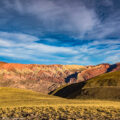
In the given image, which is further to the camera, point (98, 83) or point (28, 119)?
point (98, 83)

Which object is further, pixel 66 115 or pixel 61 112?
pixel 61 112

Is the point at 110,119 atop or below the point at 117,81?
below

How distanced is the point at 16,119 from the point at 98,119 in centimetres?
1102

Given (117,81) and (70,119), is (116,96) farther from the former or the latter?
(70,119)

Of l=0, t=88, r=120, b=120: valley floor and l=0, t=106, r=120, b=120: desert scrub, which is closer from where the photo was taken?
l=0, t=106, r=120, b=120: desert scrub

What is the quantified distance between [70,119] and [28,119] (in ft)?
18.8

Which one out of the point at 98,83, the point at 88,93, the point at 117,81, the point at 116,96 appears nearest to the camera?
the point at 116,96

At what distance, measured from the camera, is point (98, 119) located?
20.4 m

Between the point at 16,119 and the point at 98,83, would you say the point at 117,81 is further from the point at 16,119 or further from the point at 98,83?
Result: the point at 16,119

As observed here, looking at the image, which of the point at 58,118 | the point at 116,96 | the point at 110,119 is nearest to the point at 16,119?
the point at 58,118

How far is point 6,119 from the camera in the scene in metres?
21.3

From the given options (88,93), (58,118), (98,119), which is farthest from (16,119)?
(88,93)

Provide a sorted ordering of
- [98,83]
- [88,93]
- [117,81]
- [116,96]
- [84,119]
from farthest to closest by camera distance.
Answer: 1. [98,83]
2. [117,81]
3. [88,93]
4. [116,96]
5. [84,119]

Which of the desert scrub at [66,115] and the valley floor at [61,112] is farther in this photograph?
the valley floor at [61,112]
